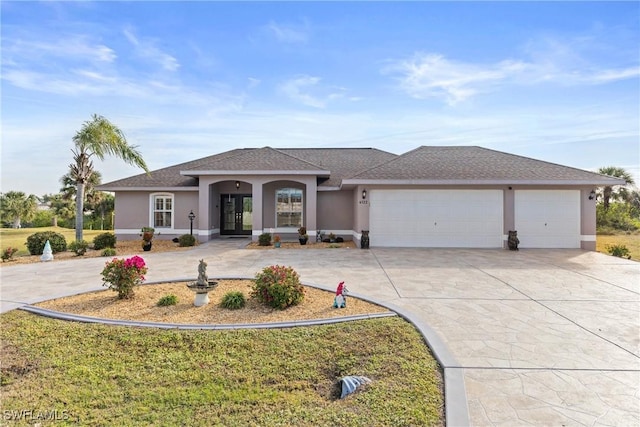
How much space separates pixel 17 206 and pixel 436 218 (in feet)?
126

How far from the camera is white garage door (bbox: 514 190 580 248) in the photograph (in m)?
13.5

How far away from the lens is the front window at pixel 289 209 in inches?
665

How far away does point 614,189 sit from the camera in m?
25.8

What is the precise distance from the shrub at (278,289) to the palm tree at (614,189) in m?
29.0

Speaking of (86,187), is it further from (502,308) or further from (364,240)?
(502,308)

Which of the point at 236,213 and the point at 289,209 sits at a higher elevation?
the point at 289,209

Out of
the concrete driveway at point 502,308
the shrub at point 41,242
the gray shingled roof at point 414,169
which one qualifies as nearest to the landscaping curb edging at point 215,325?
the concrete driveway at point 502,308

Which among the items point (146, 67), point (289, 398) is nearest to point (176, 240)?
point (146, 67)

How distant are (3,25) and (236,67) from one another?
7.73 metres

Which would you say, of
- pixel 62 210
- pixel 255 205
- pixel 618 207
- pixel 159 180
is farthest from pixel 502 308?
pixel 62 210

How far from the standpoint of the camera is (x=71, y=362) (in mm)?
3848

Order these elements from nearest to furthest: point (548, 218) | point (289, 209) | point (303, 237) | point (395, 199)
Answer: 1. point (548, 218)
2. point (395, 199)
3. point (303, 237)
4. point (289, 209)

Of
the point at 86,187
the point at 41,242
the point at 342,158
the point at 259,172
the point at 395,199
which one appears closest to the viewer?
the point at 41,242

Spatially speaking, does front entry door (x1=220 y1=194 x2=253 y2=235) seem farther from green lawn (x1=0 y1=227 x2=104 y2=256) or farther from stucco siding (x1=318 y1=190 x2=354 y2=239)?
green lawn (x1=0 y1=227 x2=104 y2=256)
